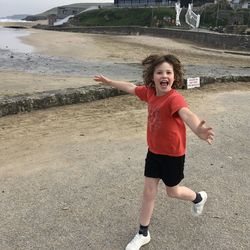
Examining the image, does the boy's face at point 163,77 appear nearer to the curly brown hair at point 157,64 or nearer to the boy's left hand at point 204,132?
the curly brown hair at point 157,64

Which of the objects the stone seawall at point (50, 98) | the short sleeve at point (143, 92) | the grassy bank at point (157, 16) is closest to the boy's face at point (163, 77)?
the short sleeve at point (143, 92)

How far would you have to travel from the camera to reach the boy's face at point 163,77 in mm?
3449

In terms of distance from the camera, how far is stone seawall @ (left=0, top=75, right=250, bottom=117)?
7.73m

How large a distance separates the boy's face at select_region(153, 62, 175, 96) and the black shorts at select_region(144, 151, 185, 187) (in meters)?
0.49

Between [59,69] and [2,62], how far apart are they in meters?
3.22

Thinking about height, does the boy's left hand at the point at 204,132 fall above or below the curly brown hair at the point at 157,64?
below

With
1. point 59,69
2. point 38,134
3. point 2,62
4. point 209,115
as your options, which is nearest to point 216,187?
point 38,134

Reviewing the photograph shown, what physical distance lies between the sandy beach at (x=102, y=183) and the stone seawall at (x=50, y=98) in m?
0.18

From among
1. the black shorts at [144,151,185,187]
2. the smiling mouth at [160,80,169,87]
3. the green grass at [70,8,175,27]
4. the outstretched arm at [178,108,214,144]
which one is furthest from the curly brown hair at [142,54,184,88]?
the green grass at [70,8,175,27]

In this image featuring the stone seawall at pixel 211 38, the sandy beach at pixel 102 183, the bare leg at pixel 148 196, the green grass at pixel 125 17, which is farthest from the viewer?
the green grass at pixel 125 17

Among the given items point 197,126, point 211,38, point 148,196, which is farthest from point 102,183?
point 211,38

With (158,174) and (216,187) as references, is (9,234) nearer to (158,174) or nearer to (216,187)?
(158,174)

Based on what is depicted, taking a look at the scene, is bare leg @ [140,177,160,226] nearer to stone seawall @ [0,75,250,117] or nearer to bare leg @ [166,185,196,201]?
bare leg @ [166,185,196,201]

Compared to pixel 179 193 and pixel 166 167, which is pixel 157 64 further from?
pixel 179 193
